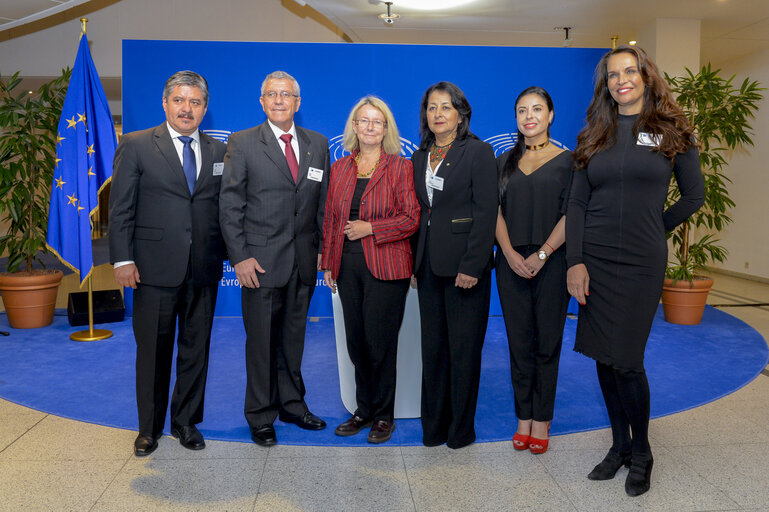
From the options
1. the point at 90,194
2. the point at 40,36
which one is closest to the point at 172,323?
the point at 90,194

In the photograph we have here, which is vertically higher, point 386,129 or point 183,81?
point 183,81

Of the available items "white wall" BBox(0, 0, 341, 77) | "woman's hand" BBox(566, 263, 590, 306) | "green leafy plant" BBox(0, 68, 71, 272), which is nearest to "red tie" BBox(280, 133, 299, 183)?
"woman's hand" BBox(566, 263, 590, 306)

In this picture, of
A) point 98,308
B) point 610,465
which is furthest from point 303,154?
point 98,308

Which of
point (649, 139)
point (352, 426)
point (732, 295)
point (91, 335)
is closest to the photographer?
point (649, 139)

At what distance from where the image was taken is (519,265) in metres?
2.65

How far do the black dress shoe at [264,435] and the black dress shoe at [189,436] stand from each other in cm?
24

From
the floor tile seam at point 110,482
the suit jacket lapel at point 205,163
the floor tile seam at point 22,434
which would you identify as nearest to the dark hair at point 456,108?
the suit jacket lapel at point 205,163

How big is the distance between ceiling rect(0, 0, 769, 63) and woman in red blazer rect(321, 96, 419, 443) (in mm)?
4861

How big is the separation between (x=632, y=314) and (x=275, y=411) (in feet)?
5.71

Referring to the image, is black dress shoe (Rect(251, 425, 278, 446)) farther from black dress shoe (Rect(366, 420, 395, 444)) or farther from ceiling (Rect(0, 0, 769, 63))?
ceiling (Rect(0, 0, 769, 63))

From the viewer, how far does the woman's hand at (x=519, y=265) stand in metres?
2.64

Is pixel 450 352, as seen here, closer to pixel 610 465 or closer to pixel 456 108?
pixel 610 465

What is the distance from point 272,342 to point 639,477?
A: 1.73 m

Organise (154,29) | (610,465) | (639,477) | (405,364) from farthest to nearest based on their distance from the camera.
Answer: (154,29)
(405,364)
(610,465)
(639,477)
